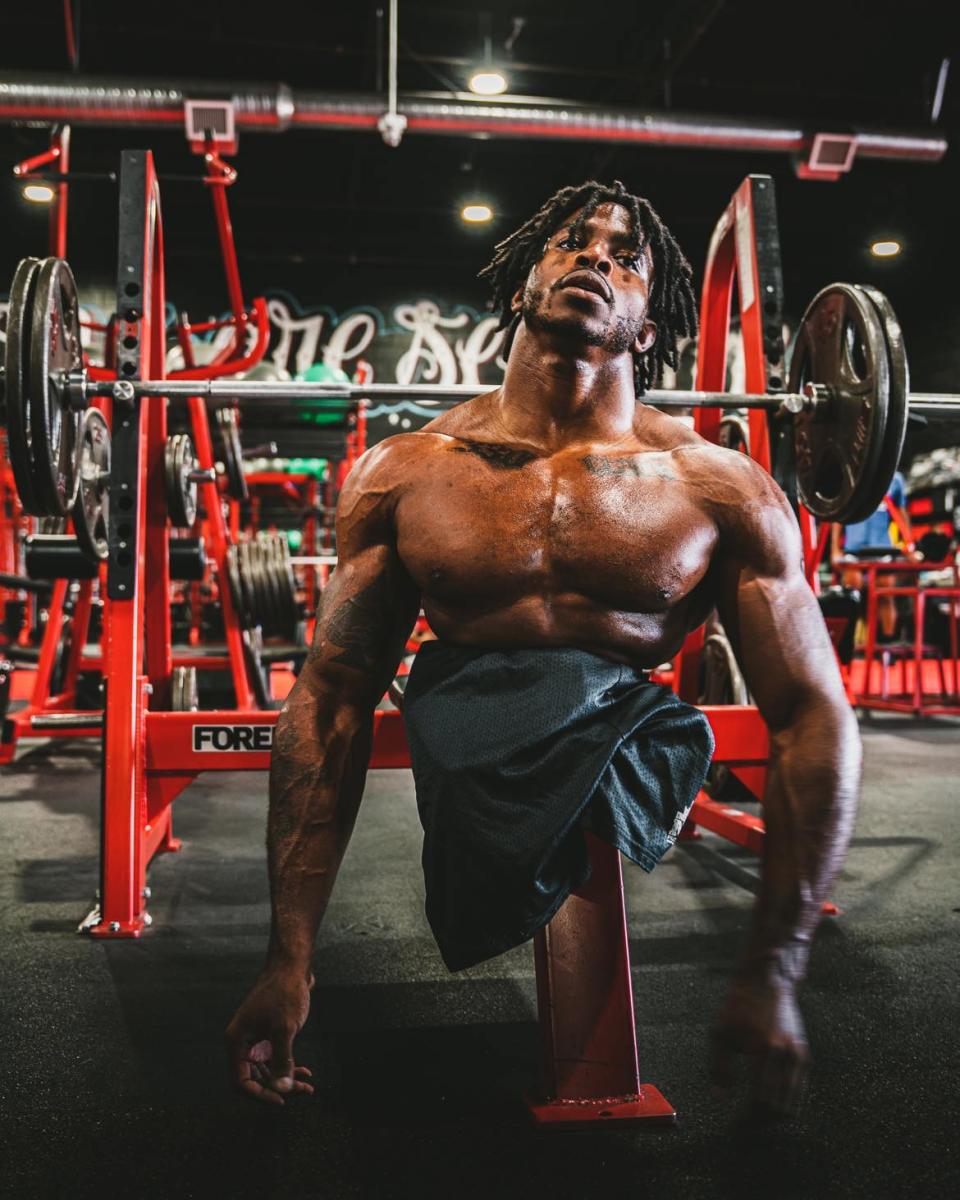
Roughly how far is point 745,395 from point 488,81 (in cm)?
474

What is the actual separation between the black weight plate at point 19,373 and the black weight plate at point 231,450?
8.84ft

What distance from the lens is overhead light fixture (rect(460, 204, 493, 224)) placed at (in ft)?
26.5

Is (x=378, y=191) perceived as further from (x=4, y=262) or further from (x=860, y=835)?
(x=860, y=835)

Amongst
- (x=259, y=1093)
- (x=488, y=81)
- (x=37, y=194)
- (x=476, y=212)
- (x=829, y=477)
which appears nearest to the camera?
(x=259, y=1093)

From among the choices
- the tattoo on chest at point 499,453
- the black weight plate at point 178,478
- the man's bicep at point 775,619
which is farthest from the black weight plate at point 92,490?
the man's bicep at point 775,619

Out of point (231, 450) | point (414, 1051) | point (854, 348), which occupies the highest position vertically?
point (231, 450)

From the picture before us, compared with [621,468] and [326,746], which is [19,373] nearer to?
[326,746]

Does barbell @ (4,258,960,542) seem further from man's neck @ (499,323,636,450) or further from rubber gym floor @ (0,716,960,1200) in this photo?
rubber gym floor @ (0,716,960,1200)

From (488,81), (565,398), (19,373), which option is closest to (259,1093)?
(565,398)

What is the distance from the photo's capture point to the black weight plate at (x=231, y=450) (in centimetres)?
434

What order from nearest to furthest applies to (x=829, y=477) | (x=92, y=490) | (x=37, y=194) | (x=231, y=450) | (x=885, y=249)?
1. (x=829, y=477)
2. (x=92, y=490)
3. (x=231, y=450)
4. (x=37, y=194)
5. (x=885, y=249)

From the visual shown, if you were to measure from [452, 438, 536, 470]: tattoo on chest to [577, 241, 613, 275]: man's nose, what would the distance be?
31 cm

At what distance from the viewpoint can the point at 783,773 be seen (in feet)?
3.65

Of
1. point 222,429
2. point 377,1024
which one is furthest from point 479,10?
point 377,1024
